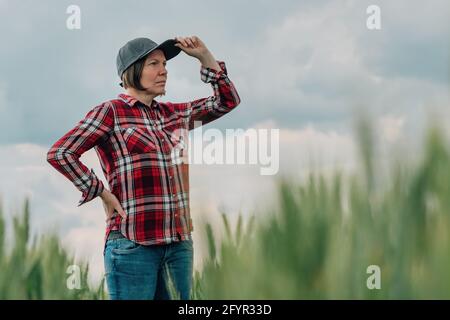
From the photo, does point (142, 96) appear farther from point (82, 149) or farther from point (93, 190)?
point (93, 190)

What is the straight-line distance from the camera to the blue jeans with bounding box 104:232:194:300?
81.1 inches

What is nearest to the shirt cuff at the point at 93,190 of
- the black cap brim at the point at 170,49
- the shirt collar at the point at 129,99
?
the shirt collar at the point at 129,99

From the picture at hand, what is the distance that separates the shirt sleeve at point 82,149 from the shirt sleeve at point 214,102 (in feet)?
1.11

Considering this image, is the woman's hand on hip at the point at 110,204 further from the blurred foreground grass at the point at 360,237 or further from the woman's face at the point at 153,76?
the blurred foreground grass at the point at 360,237

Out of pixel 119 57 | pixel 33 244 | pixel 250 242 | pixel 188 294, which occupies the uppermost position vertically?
pixel 119 57

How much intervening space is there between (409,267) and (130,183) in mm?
1158

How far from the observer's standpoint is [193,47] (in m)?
2.29

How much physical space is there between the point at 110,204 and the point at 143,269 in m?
0.25

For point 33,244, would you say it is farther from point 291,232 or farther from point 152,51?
point 291,232

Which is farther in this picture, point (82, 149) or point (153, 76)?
point (153, 76)

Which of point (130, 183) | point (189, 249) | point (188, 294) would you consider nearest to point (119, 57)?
point (130, 183)

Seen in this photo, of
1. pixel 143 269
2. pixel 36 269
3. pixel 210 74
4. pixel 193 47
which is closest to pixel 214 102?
pixel 210 74

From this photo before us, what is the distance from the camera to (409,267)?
1189mm

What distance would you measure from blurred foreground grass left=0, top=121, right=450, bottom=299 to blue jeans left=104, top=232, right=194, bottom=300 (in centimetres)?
83
